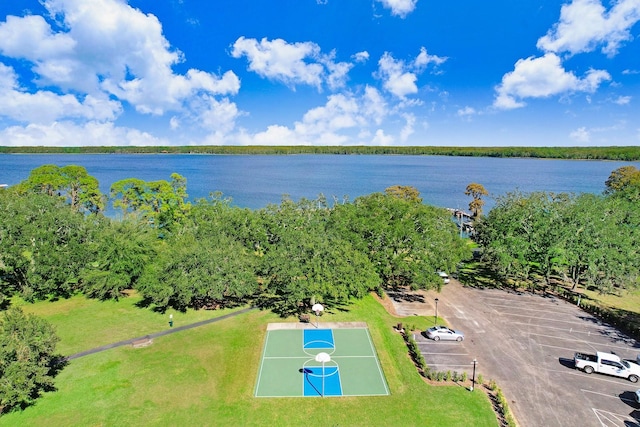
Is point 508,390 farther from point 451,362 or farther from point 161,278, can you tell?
point 161,278

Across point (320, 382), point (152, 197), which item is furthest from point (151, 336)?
point (152, 197)

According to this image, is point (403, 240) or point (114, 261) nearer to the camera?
point (114, 261)

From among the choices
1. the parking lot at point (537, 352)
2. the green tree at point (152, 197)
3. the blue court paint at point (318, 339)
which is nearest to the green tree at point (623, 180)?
the parking lot at point (537, 352)

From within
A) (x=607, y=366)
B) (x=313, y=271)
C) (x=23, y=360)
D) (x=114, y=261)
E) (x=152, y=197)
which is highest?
(x=152, y=197)

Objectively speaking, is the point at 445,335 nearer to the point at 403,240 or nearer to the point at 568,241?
the point at 403,240

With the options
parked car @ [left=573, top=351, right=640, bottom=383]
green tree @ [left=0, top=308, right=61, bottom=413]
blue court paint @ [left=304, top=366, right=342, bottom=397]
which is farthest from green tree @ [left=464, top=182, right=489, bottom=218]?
green tree @ [left=0, top=308, right=61, bottom=413]

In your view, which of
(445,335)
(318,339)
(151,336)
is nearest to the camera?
(445,335)
